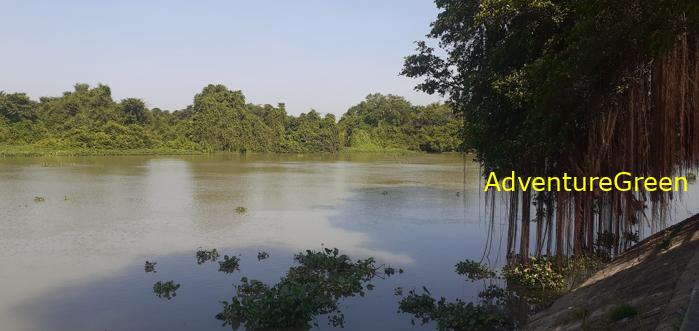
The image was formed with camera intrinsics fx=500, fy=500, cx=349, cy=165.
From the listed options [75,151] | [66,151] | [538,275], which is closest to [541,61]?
[538,275]

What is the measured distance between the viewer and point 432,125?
9825cm

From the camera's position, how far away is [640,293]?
7059 millimetres

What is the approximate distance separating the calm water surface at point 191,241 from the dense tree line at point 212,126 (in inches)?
1629

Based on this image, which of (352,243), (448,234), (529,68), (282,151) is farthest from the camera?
(282,151)

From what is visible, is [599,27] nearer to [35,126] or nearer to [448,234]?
[448,234]

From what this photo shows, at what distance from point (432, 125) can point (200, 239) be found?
84819 millimetres

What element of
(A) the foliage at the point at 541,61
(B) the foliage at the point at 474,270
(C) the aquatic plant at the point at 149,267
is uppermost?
(A) the foliage at the point at 541,61

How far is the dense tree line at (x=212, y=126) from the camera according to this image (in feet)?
232

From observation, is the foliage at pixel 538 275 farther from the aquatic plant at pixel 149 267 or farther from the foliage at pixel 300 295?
the aquatic plant at pixel 149 267

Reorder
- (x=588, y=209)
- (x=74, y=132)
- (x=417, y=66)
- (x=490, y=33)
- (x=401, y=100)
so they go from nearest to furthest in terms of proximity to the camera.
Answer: (x=588, y=209) < (x=490, y=33) < (x=417, y=66) < (x=74, y=132) < (x=401, y=100)

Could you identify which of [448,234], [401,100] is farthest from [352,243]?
[401,100]

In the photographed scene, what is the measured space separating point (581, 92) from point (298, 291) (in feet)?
20.9

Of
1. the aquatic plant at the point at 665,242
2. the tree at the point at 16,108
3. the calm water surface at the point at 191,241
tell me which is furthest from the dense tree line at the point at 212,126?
the aquatic plant at the point at 665,242

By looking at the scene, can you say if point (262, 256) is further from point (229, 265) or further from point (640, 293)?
point (640, 293)
